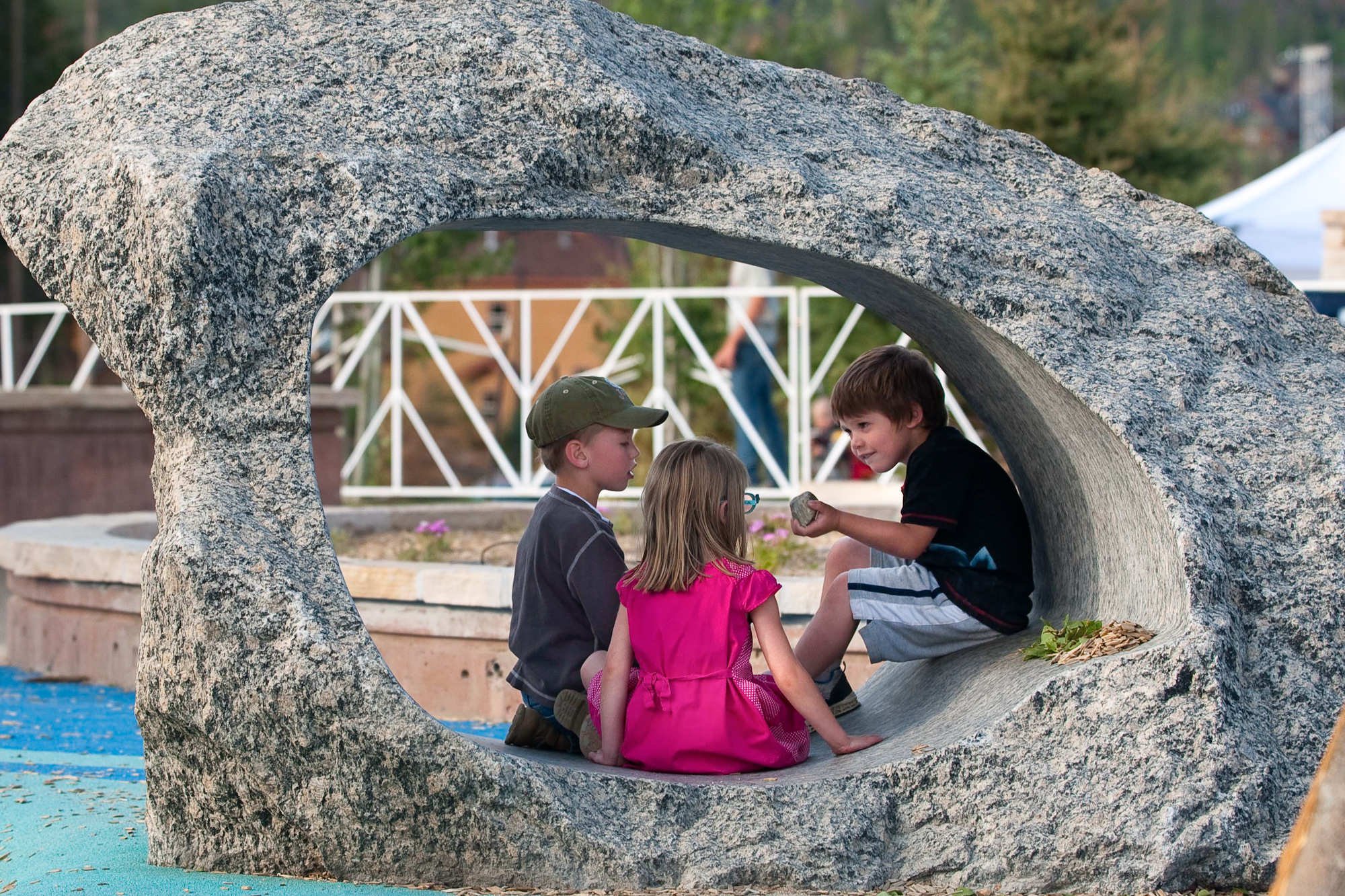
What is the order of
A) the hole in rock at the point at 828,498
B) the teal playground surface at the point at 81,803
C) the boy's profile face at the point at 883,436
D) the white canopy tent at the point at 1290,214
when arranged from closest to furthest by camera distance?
the teal playground surface at the point at 81,803
the hole in rock at the point at 828,498
the boy's profile face at the point at 883,436
the white canopy tent at the point at 1290,214

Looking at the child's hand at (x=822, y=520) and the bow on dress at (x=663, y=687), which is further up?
the child's hand at (x=822, y=520)

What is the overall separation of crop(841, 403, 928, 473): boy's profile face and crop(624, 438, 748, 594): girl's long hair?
576 mm

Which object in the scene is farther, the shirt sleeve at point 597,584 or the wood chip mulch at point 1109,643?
the shirt sleeve at point 597,584

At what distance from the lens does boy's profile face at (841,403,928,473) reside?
3650 millimetres

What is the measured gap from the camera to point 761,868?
2.69 meters

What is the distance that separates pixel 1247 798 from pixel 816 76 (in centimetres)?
198

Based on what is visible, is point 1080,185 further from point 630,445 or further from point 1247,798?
point 1247,798

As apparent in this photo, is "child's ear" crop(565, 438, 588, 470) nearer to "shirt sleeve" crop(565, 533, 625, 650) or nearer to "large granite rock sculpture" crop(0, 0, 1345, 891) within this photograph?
"shirt sleeve" crop(565, 533, 625, 650)

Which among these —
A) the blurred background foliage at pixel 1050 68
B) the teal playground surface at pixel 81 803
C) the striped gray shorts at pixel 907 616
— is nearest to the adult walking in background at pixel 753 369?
the teal playground surface at pixel 81 803

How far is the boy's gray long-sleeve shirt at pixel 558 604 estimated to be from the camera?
11.1ft

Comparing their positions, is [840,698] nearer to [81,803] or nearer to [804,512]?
[804,512]

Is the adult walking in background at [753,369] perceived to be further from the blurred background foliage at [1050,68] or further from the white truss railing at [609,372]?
the blurred background foliage at [1050,68]

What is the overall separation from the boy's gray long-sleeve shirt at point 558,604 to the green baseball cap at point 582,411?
217mm

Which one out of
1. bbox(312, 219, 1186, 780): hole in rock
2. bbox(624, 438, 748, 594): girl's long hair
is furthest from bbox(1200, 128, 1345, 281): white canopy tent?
bbox(624, 438, 748, 594): girl's long hair
